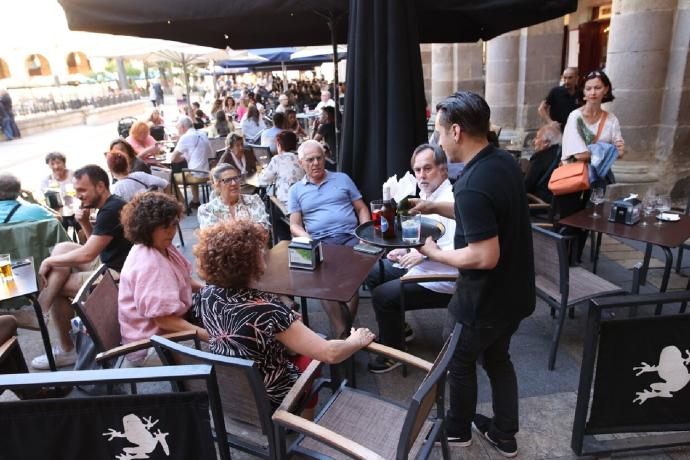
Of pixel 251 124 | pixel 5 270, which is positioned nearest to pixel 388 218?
pixel 5 270

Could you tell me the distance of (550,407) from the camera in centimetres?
289

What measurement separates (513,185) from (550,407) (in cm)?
156

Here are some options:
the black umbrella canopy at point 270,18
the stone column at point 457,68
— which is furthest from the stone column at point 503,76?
the black umbrella canopy at point 270,18

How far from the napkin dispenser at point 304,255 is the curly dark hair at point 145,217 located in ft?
2.52

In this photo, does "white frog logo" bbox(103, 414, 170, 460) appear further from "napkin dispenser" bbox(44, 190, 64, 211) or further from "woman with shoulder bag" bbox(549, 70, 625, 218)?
"napkin dispenser" bbox(44, 190, 64, 211)

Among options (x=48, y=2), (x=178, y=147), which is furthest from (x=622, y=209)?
(x=48, y=2)

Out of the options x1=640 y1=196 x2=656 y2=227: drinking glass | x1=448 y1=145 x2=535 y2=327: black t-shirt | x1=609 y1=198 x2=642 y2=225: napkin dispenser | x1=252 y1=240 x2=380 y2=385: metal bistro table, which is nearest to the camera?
x1=448 y1=145 x2=535 y2=327: black t-shirt

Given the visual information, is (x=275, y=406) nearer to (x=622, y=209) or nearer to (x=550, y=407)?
(x=550, y=407)

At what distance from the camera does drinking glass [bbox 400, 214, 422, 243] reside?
107 inches

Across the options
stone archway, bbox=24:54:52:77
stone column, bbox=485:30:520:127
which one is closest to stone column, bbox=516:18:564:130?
stone column, bbox=485:30:520:127

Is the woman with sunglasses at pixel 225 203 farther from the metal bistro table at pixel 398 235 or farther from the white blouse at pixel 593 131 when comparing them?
the white blouse at pixel 593 131

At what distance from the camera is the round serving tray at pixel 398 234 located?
2.70m

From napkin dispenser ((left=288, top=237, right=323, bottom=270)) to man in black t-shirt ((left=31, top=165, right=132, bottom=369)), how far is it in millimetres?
1271

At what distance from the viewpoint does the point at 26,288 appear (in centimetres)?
305
